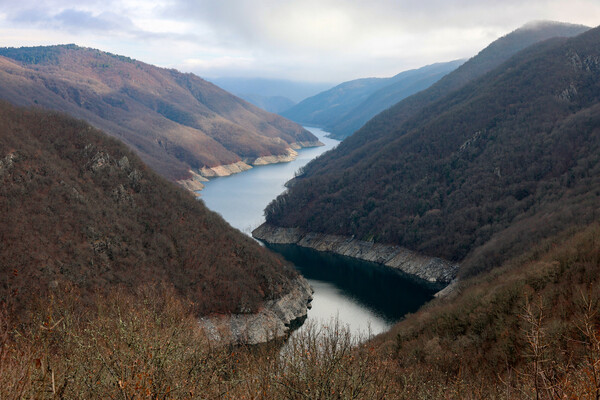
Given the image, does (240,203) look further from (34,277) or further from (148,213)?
(34,277)

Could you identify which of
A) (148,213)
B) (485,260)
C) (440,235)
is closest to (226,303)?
(148,213)

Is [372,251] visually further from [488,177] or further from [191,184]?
[191,184]

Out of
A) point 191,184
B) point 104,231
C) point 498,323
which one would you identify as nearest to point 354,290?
point 104,231

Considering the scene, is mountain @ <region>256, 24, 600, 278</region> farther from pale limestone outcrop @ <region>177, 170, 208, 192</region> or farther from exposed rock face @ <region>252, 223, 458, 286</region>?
pale limestone outcrop @ <region>177, 170, 208, 192</region>

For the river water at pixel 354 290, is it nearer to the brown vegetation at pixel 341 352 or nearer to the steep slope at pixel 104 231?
the steep slope at pixel 104 231

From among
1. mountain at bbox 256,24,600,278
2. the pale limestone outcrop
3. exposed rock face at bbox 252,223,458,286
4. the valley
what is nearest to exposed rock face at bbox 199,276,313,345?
the valley

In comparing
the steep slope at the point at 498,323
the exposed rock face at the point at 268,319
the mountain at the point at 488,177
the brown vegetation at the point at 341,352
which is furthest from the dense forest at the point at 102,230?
the mountain at the point at 488,177
